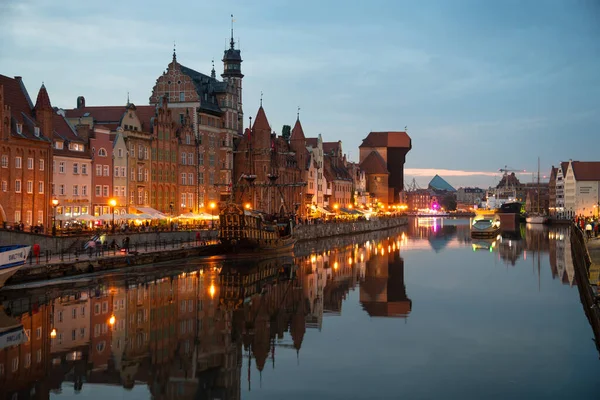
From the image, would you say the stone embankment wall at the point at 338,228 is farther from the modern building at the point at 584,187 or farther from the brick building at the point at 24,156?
the modern building at the point at 584,187

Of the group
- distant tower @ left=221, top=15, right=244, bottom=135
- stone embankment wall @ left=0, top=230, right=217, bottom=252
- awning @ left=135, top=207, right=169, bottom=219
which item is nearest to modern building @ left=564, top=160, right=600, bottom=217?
distant tower @ left=221, top=15, right=244, bottom=135

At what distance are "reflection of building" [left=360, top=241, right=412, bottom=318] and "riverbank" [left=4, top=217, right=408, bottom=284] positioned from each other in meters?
14.8

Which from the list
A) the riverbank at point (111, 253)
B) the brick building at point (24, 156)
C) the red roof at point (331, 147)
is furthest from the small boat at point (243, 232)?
the red roof at point (331, 147)

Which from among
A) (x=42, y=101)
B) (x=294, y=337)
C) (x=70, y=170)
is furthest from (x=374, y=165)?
(x=294, y=337)

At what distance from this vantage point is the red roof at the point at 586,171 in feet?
596

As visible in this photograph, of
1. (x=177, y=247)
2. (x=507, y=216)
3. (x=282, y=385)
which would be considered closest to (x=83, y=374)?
(x=282, y=385)

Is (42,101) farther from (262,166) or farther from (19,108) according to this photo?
(262,166)

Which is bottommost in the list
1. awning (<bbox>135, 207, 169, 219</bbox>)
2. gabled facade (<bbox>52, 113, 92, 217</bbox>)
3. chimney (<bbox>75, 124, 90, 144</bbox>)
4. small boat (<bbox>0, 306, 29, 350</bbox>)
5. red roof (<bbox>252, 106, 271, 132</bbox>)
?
small boat (<bbox>0, 306, 29, 350</bbox>)

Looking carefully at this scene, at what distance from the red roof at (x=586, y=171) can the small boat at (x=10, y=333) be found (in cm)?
16694

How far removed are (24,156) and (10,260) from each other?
20.7 metres

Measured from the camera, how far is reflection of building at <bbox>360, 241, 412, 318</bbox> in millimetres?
42594

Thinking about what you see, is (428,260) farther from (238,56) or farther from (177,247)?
(238,56)

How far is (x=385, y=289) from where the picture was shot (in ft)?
168

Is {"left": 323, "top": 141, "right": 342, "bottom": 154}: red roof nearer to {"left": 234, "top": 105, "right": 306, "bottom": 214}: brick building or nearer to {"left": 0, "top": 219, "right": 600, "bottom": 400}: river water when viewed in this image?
{"left": 234, "top": 105, "right": 306, "bottom": 214}: brick building
